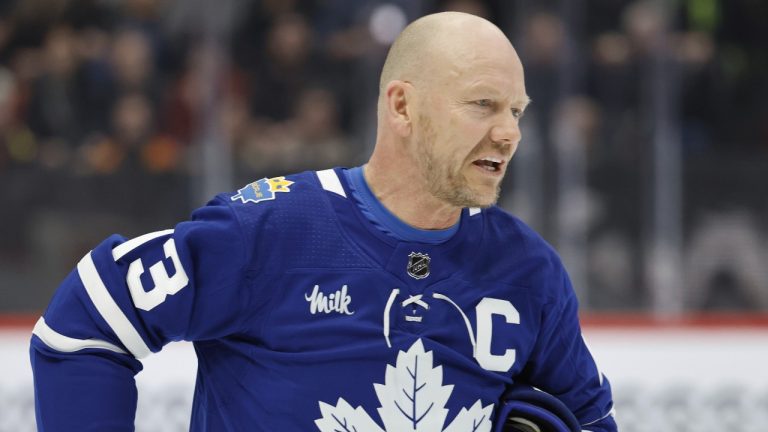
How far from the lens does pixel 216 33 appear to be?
5727 mm

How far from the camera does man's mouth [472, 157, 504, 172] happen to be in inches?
83.8

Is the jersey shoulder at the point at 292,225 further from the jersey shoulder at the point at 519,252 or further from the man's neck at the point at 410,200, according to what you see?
the jersey shoulder at the point at 519,252

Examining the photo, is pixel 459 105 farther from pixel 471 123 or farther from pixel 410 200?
pixel 410 200

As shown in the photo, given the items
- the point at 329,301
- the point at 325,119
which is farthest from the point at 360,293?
the point at 325,119

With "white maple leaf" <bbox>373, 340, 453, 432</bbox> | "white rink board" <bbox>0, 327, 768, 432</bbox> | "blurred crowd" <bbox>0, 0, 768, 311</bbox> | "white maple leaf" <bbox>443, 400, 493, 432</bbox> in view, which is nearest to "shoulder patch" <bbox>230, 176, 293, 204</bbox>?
"white maple leaf" <bbox>373, 340, 453, 432</bbox>

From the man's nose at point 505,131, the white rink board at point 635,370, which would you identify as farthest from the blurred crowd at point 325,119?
the man's nose at point 505,131

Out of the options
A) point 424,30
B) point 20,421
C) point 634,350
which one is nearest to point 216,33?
point 20,421

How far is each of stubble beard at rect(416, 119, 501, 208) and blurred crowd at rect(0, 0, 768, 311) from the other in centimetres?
345

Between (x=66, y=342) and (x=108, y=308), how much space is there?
0.28 ft

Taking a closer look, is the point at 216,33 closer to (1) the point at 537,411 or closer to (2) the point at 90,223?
(2) the point at 90,223

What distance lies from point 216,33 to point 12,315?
5.08 feet

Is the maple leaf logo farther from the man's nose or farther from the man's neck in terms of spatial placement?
the man's nose

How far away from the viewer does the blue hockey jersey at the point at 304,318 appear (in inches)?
79.4

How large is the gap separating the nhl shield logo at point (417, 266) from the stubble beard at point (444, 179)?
0.11m
